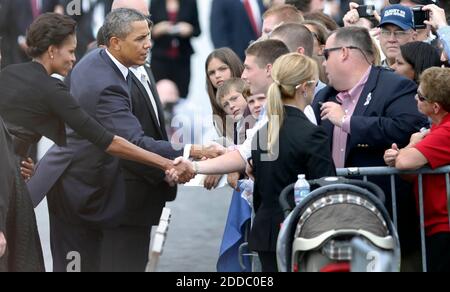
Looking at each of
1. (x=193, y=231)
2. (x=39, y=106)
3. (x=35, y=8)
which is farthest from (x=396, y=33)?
Answer: (x=35, y=8)

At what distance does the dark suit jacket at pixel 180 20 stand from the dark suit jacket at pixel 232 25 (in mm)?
493

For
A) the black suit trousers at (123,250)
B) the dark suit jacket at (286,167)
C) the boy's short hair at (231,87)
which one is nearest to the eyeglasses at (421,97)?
the dark suit jacket at (286,167)

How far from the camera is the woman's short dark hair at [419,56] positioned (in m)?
9.77

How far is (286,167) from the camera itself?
8.41m

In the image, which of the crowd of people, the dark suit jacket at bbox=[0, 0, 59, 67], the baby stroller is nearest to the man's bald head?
→ the crowd of people

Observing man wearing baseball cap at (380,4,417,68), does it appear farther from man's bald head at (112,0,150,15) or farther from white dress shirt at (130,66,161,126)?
man's bald head at (112,0,150,15)

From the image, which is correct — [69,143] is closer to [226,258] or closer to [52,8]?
[226,258]

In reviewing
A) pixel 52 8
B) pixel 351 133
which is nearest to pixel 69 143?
pixel 351 133

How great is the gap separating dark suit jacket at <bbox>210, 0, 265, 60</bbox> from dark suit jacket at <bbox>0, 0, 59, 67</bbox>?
7.17ft

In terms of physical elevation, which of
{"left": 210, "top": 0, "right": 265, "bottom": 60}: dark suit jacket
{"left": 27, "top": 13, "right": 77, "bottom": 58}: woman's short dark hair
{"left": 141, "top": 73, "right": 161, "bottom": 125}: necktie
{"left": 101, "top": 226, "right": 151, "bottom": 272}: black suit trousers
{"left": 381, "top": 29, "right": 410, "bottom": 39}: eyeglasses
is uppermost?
{"left": 210, "top": 0, "right": 265, "bottom": 60}: dark suit jacket

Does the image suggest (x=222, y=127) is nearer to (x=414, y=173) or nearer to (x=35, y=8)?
(x=414, y=173)

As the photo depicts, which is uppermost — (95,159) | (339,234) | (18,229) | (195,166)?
(95,159)

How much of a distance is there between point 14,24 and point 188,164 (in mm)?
9102

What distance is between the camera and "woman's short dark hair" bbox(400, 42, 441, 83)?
32.1ft
